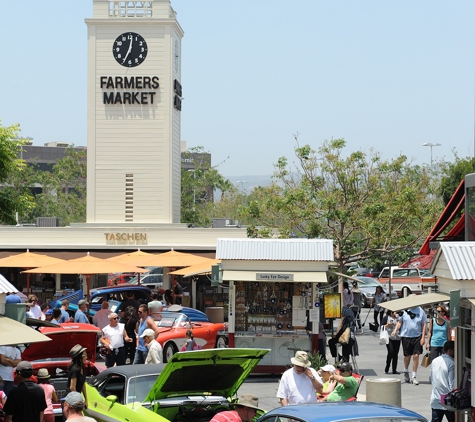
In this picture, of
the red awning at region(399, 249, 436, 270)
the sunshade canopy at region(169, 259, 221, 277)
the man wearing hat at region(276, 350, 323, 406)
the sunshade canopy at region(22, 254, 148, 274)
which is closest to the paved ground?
the man wearing hat at region(276, 350, 323, 406)

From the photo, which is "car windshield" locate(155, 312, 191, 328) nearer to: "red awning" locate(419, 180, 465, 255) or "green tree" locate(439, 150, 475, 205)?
"red awning" locate(419, 180, 465, 255)

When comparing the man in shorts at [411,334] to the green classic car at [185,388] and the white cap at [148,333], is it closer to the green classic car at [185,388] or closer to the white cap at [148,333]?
the white cap at [148,333]

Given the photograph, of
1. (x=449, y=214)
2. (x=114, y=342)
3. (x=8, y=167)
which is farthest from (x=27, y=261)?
(x=449, y=214)

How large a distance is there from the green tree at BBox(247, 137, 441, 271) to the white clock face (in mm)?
13287

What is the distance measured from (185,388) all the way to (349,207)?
21.5 meters

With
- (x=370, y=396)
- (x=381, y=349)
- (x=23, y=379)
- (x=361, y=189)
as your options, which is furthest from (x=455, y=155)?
(x=23, y=379)

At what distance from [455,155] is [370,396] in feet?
138

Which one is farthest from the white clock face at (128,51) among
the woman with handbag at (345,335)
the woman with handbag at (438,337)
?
the woman with handbag at (438,337)

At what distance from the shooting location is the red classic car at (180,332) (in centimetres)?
2125

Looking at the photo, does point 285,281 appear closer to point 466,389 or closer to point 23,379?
point 466,389

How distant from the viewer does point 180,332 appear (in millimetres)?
21469

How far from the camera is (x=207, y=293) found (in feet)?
122

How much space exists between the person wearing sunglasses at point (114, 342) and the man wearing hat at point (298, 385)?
7298mm

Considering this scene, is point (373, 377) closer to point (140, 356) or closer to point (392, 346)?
point (392, 346)
